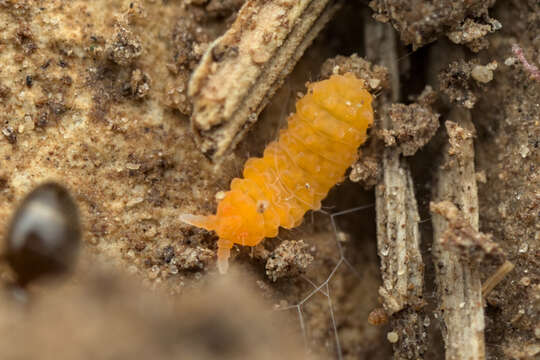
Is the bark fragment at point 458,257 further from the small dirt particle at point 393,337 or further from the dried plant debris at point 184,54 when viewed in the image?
the dried plant debris at point 184,54

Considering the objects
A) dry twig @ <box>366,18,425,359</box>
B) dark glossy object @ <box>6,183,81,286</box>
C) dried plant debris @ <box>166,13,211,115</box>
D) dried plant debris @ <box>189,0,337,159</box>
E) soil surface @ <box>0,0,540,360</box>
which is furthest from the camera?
dried plant debris @ <box>166,13,211,115</box>

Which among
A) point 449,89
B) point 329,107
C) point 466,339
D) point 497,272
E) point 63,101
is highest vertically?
point 449,89

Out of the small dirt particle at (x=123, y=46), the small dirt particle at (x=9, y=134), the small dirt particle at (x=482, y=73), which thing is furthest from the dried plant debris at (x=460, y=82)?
the small dirt particle at (x=9, y=134)

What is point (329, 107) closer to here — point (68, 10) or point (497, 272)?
point (497, 272)

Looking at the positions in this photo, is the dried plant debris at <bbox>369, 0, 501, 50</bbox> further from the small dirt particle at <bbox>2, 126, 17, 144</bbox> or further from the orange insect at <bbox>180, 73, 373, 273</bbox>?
the small dirt particle at <bbox>2, 126, 17, 144</bbox>

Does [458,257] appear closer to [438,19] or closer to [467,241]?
[467,241]

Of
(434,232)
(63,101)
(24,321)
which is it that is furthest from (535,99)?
(24,321)

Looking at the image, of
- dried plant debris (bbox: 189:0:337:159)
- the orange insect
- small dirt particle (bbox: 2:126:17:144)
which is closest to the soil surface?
small dirt particle (bbox: 2:126:17:144)

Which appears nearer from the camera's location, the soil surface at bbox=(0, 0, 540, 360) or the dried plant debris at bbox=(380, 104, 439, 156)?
the soil surface at bbox=(0, 0, 540, 360)
